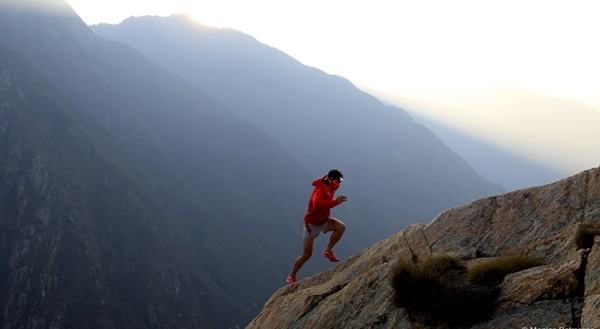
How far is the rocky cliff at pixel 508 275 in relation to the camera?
5.67 m

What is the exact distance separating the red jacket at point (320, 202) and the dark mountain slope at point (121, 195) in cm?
A: 7178

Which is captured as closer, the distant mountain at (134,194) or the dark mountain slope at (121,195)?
the dark mountain slope at (121,195)

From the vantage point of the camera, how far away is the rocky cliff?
18.6 feet

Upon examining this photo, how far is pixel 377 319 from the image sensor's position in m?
7.19


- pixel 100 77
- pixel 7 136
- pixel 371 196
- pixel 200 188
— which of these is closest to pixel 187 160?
pixel 200 188

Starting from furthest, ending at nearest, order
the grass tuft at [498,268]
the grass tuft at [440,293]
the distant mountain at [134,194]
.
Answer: the distant mountain at [134,194] → the grass tuft at [498,268] → the grass tuft at [440,293]

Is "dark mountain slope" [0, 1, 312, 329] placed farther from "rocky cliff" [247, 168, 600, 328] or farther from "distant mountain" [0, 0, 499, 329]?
"rocky cliff" [247, 168, 600, 328]

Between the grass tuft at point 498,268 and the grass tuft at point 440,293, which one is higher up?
the grass tuft at point 498,268

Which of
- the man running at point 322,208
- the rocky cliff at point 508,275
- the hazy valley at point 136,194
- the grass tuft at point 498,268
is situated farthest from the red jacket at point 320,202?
the hazy valley at point 136,194

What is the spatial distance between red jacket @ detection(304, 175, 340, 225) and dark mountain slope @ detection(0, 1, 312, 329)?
71.8 m

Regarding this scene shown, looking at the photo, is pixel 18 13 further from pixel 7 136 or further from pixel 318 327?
pixel 318 327

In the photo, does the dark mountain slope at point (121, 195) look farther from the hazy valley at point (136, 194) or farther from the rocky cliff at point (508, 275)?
the rocky cliff at point (508, 275)

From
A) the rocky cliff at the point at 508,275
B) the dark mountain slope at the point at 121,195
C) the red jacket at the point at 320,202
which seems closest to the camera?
the rocky cliff at the point at 508,275

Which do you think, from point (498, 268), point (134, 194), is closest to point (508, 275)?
point (498, 268)
